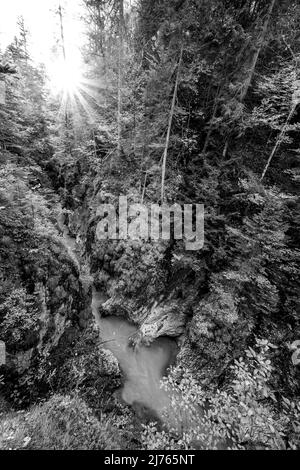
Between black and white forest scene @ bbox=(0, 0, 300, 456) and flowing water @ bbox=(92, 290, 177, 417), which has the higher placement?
black and white forest scene @ bbox=(0, 0, 300, 456)

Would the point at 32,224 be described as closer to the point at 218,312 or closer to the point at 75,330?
the point at 75,330

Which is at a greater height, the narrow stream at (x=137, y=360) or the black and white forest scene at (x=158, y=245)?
the black and white forest scene at (x=158, y=245)

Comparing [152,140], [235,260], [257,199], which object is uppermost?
[152,140]

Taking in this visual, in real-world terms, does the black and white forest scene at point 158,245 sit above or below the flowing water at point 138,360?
above

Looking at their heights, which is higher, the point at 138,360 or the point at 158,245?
the point at 158,245

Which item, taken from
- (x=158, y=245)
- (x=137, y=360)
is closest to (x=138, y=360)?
(x=137, y=360)

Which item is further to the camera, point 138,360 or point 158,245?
point 158,245

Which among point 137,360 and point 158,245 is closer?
point 137,360

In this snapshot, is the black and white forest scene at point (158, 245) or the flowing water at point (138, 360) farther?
the flowing water at point (138, 360)

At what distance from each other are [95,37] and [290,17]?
12.5 m

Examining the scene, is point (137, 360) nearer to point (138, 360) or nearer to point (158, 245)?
point (138, 360)

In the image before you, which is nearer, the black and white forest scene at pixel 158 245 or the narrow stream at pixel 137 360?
the black and white forest scene at pixel 158 245

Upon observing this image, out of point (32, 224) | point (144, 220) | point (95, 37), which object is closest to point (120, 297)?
point (144, 220)

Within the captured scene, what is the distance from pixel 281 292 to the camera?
987cm
